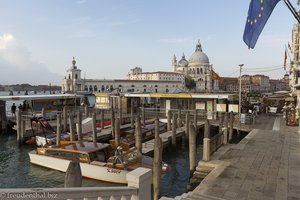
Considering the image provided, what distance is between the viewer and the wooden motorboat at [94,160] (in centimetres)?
1498

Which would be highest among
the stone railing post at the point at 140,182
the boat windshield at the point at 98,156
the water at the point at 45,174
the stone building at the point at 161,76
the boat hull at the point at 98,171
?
the stone building at the point at 161,76

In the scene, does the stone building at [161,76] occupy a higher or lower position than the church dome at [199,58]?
lower

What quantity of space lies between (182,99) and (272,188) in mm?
25941

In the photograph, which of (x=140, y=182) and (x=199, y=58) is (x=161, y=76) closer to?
(x=199, y=58)

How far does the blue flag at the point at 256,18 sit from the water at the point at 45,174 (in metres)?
9.15

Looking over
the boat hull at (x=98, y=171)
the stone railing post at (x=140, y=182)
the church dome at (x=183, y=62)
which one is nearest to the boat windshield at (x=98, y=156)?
the boat hull at (x=98, y=171)

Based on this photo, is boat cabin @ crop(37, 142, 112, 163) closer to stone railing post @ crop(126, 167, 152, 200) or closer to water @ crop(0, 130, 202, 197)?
water @ crop(0, 130, 202, 197)

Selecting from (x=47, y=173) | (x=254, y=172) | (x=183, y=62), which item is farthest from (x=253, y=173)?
(x=183, y=62)

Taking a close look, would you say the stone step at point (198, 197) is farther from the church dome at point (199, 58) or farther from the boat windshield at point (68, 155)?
the church dome at point (199, 58)

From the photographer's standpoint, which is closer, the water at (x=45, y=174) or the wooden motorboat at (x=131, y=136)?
the water at (x=45, y=174)

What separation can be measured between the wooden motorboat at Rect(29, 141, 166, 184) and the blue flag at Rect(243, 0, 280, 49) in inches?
375

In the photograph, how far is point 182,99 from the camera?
35281 mm

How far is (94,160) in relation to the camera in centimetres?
1623

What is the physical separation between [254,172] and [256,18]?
21.4 feet
